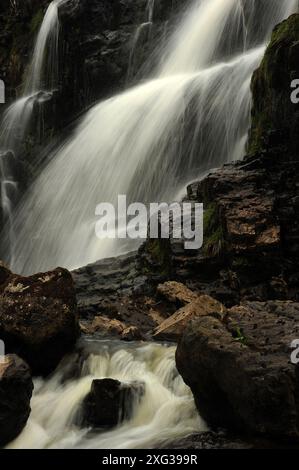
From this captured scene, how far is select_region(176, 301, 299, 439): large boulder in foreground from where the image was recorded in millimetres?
4336

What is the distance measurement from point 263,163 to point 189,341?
428 cm

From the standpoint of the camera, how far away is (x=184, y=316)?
271 inches

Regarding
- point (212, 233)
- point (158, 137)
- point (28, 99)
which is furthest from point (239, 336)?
point (28, 99)

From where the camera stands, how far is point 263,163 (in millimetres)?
8734

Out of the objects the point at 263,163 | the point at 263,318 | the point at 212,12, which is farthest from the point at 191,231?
the point at 212,12

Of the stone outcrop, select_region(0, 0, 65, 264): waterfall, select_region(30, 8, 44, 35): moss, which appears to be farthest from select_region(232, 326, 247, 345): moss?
select_region(30, 8, 44, 35): moss

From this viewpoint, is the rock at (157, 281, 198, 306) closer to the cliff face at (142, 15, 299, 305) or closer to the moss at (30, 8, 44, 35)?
the cliff face at (142, 15, 299, 305)

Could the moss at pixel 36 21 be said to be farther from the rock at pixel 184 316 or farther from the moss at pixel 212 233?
the rock at pixel 184 316

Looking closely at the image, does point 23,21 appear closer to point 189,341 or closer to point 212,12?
point 212,12

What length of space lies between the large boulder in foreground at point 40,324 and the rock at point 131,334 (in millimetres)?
593

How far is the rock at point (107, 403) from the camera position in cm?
553

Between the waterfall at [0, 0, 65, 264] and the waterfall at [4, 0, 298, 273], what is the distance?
1385 millimetres

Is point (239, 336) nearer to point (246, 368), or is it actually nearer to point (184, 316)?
point (246, 368)

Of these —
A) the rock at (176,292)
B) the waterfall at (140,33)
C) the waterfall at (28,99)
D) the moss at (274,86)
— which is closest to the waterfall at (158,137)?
the waterfall at (140,33)
